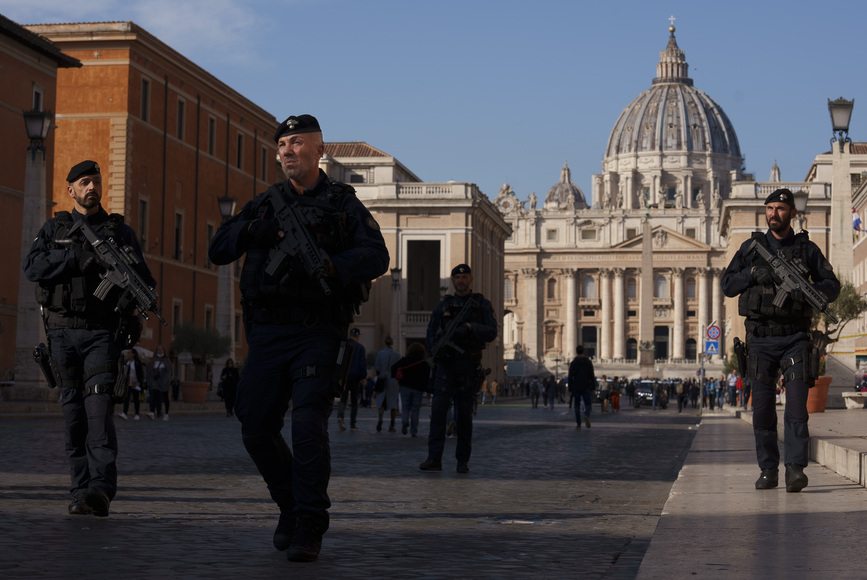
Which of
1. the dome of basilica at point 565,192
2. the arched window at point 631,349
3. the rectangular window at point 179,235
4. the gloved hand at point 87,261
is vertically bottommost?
the gloved hand at point 87,261

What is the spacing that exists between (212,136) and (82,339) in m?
42.0

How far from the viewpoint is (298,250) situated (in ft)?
18.3

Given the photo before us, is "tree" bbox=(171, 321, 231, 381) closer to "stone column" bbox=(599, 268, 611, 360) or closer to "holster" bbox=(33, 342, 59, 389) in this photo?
"holster" bbox=(33, 342, 59, 389)

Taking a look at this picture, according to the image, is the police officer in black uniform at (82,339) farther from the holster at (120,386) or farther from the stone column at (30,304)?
the stone column at (30,304)

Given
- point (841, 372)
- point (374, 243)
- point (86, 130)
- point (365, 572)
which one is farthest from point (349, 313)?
point (86, 130)

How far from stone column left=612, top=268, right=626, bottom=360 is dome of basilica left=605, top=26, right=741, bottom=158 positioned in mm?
36321

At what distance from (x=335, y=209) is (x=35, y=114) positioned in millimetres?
18665

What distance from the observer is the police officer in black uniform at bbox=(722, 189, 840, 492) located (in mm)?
8297

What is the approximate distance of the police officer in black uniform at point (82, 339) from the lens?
23.5ft

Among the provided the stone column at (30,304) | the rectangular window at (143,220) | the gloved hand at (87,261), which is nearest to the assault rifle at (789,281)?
the gloved hand at (87,261)

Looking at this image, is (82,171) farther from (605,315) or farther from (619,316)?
(619,316)

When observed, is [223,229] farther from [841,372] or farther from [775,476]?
[841,372]

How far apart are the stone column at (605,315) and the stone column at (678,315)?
6.42 metres

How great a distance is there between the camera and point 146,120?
4278cm
